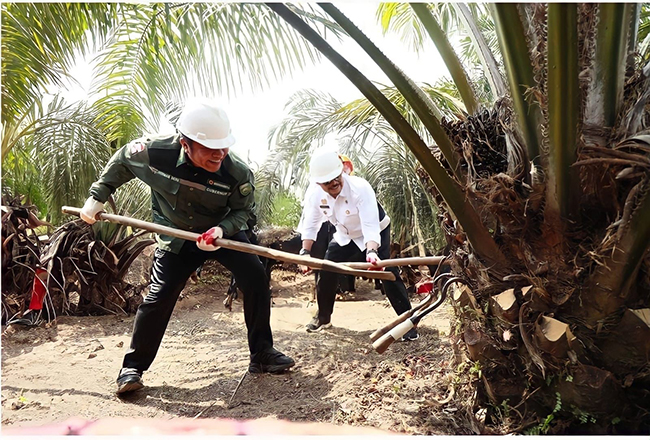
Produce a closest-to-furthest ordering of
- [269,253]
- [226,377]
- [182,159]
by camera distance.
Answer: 1. [269,253]
2. [182,159]
3. [226,377]

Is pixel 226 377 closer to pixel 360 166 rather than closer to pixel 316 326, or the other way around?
pixel 316 326

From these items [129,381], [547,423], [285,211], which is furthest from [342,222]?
[285,211]

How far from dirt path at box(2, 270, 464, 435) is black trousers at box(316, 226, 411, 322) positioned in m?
0.28

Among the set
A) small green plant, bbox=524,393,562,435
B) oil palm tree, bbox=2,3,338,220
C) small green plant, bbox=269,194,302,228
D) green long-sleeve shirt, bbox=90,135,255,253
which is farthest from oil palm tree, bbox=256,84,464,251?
small green plant, bbox=524,393,562,435

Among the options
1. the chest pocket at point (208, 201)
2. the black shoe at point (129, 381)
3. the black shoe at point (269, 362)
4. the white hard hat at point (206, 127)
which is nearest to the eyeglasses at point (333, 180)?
the chest pocket at point (208, 201)

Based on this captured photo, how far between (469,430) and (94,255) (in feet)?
13.1

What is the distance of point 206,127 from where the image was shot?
3111 millimetres

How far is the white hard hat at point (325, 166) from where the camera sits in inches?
169

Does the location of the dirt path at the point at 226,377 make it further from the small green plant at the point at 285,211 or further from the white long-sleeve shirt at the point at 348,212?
the small green plant at the point at 285,211

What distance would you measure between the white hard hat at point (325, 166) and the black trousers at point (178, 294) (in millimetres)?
1070

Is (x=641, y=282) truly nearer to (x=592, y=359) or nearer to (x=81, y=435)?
(x=592, y=359)

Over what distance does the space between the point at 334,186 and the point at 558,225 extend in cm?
246

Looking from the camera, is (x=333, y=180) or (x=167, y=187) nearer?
(x=167, y=187)

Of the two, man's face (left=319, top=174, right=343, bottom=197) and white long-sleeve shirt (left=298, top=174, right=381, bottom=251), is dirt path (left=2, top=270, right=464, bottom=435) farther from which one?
man's face (left=319, top=174, right=343, bottom=197)
